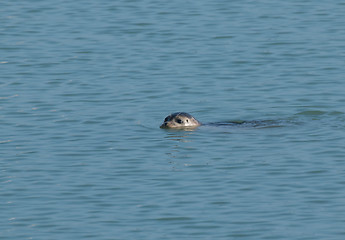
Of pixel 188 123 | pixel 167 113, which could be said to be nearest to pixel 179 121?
pixel 188 123

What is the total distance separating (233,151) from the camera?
1630cm

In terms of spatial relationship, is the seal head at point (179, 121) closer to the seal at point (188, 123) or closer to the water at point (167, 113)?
the seal at point (188, 123)

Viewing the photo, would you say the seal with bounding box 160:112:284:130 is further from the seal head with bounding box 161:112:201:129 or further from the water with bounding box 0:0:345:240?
the water with bounding box 0:0:345:240

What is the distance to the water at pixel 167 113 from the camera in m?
13.0

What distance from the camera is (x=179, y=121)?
17922 mm

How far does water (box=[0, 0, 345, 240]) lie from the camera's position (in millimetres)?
13008

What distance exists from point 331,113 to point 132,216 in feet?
22.3

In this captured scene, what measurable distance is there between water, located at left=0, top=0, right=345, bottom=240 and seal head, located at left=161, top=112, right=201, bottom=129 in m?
0.17

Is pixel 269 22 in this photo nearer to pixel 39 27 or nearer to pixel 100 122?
pixel 39 27

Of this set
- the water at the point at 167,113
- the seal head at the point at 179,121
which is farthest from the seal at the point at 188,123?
the water at the point at 167,113

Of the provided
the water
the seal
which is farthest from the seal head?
the water

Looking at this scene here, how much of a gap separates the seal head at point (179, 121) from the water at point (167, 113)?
0.17 m

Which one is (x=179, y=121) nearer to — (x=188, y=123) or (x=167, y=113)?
(x=188, y=123)

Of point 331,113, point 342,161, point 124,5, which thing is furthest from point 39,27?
point 342,161
